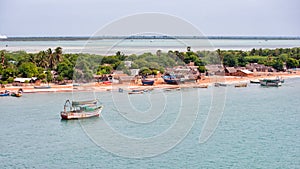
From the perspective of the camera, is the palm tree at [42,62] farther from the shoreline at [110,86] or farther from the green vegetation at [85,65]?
the shoreline at [110,86]

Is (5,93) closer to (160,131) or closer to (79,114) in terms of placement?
Result: (79,114)

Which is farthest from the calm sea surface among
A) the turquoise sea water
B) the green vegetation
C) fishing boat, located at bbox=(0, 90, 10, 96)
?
fishing boat, located at bbox=(0, 90, 10, 96)

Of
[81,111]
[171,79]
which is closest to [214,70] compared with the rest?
[171,79]

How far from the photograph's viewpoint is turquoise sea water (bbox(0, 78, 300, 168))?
900 centimetres

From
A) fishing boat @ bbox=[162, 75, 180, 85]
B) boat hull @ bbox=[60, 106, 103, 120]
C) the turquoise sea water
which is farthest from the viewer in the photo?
fishing boat @ bbox=[162, 75, 180, 85]

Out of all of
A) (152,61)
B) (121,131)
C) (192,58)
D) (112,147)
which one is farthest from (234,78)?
(112,147)

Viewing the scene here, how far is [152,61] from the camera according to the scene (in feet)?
68.9

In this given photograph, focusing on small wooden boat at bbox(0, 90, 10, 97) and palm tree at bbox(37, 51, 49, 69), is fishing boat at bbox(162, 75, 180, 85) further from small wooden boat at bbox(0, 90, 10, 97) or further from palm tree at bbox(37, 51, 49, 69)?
small wooden boat at bbox(0, 90, 10, 97)

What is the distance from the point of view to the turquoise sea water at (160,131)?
9000 mm

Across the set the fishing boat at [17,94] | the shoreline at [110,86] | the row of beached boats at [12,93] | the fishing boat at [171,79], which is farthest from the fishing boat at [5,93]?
the fishing boat at [171,79]

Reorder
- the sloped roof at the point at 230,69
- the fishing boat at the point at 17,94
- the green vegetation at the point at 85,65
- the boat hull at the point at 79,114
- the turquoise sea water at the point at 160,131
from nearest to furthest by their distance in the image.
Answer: the turquoise sea water at the point at 160,131 < the boat hull at the point at 79,114 < the fishing boat at the point at 17,94 < the green vegetation at the point at 85,65 < the sloped roof at the point at 230,69

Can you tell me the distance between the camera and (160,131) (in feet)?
37.7

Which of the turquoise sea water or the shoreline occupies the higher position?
the shoreline

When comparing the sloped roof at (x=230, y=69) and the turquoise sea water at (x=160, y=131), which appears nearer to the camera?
the turquoise sea water at (x=160, y=131)
